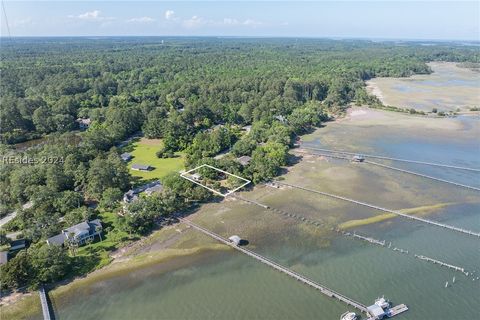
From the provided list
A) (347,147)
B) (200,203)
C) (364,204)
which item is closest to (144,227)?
(200,203)

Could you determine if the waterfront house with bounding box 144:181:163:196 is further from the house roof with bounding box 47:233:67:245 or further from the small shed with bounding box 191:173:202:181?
the house roof with bounding box 47:233:67:245

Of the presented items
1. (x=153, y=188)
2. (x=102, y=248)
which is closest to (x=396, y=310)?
(x=102, y=248)

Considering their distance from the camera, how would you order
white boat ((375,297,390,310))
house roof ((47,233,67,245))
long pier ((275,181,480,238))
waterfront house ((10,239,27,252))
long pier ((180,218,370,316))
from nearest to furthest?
white boat ((375,297,390,310)), long pier ((180,218,370,316)), house roof ((47,233,67,245)), waterfront house ((10,239,27,252)), long pier ((275,181,480,238))

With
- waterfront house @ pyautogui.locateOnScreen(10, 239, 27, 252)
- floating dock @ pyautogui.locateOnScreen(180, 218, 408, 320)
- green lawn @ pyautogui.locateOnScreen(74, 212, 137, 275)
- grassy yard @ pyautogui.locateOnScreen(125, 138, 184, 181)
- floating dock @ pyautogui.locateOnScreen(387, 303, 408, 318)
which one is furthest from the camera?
grassy yard @ pyautogui.locateOnScreen(125, 138, 184, 181)

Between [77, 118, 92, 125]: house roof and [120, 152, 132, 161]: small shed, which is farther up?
[77, 118, 92, 125]: house roof

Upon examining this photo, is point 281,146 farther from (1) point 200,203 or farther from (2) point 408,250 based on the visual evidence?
(2) point 408,250

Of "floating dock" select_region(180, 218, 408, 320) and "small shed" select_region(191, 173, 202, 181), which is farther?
"small shed" select_region(191, 173, 202, 181)

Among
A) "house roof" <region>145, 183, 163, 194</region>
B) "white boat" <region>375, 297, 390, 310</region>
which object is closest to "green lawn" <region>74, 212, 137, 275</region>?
"house roof" <region>145, 183, 163, 194</region>
